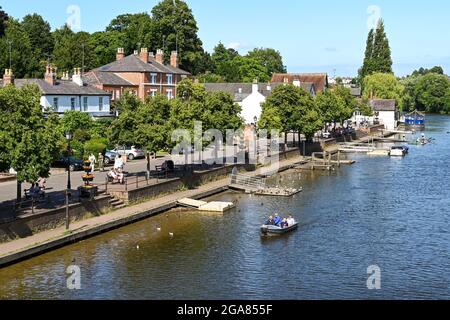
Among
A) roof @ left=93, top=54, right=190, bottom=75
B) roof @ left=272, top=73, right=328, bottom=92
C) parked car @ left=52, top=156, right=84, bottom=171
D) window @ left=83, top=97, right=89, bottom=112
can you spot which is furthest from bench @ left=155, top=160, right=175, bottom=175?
roof @ left=272, top=73, right=328, bottom=92

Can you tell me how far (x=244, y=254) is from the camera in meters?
41.7

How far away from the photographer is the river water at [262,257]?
3472 cm

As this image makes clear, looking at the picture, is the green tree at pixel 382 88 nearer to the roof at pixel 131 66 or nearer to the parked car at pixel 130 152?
the roof at pixel 131 66

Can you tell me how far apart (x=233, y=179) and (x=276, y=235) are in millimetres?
20903

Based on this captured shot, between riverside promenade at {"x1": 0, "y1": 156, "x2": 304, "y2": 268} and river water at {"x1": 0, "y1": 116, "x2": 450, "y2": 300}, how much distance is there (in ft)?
1.72

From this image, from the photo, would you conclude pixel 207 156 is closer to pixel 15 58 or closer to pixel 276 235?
pixel 276 235

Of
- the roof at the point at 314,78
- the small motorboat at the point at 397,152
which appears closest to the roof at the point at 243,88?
the roof at the point at 314,78

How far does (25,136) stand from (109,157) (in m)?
30.4

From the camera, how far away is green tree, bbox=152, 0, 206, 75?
142 meters

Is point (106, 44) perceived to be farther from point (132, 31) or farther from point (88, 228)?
point (88, 228)

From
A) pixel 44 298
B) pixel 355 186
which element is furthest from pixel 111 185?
pixel 355 186

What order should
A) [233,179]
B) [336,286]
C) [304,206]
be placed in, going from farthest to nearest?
[233,179]
[304,206]
[336,286]

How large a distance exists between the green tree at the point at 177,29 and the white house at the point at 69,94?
5391 centimetres

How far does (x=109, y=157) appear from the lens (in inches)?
2795
